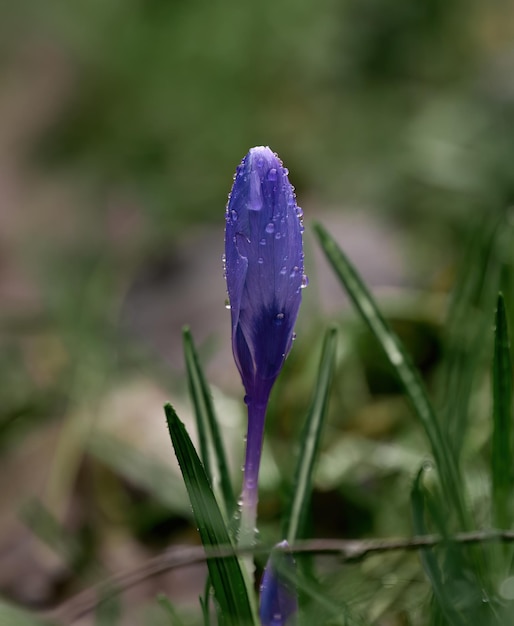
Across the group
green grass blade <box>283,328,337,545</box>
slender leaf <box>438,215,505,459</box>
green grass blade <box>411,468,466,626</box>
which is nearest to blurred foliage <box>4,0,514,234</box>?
slender leaf <box>438,215,505,459</box>

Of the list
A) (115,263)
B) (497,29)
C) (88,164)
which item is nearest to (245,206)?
(115,263)

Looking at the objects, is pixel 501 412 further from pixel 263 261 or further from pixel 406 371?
pixel 263 261

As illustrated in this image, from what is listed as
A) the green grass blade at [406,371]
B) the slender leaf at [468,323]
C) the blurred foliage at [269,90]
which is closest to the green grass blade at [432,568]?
the green grass blade at [406,371]

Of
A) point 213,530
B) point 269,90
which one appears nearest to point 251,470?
point 213,530

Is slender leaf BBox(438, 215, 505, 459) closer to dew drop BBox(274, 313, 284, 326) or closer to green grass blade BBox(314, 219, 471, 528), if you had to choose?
green grass blade BBox(314, 219, 471, 528)

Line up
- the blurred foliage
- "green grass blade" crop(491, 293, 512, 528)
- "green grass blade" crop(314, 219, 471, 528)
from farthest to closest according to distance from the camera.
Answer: the blurred foliage, "green grass blade" crop(314, 219, 471, 528), "green grass blade" crop(491, 293, 512, 528)
